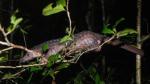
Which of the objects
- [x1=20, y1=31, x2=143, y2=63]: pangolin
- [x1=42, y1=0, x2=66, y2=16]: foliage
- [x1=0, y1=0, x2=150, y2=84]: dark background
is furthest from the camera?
[x1=0, y1=0, x2=150, y2=84]: dark background

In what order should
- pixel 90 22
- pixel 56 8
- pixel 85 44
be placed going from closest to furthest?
pixel 56 8, pixel 85 44, pixel 90 22

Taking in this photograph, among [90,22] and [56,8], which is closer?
[56,8]

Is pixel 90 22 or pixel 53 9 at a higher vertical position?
pixel 53 9

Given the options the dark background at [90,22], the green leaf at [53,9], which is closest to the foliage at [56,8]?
the green leaf at [53,9]

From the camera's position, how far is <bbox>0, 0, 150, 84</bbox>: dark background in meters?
3.76

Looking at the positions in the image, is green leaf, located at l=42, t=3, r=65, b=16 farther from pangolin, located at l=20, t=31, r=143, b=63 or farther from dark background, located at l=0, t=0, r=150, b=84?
dark background, located at l=0, t=0, r=150, b=84

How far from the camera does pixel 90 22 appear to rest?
13.4 feet

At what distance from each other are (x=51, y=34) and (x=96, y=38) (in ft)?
11.1

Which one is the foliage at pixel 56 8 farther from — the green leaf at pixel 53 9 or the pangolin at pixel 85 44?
the pangolin at pixel 85 44

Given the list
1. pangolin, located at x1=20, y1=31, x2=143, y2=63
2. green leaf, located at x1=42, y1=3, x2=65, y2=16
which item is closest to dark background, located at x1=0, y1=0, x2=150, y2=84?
pangolin, located at x1=20, y1=31, x2=143, y2=63

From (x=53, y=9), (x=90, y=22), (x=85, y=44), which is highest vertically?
(x=53, y=9)

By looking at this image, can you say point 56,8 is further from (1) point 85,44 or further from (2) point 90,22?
(2) point 90,22

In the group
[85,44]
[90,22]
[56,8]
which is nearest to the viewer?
[56,8]

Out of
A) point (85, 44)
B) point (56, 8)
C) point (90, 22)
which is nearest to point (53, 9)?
point (56, 8)
